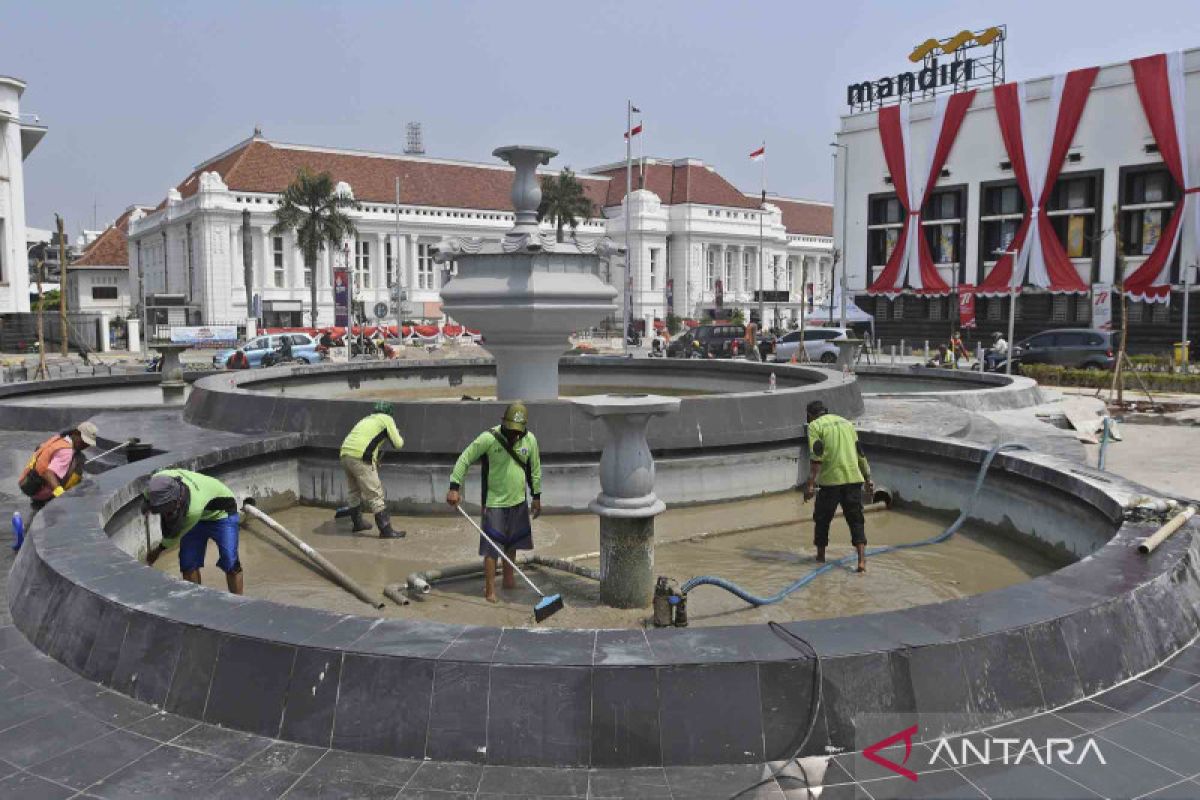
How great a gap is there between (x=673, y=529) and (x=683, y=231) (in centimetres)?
7672

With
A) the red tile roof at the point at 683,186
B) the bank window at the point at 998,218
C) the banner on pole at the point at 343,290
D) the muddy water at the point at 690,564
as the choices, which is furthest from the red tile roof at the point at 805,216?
the muddy water at the point at 690,564

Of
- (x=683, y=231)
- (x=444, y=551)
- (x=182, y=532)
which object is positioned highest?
(x=683, y=231)

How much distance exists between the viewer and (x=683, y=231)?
83688 millimetres

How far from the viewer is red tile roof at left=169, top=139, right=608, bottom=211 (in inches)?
2785

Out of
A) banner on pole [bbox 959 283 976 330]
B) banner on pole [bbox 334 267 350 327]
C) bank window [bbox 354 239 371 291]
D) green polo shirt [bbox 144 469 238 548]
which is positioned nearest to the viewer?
green polo shirt [bbox 144 469 238 548]

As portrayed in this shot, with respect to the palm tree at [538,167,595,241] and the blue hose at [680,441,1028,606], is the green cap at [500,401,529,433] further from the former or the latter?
the palm tree at [538,167,595,241]

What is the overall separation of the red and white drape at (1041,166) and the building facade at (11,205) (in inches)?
2096

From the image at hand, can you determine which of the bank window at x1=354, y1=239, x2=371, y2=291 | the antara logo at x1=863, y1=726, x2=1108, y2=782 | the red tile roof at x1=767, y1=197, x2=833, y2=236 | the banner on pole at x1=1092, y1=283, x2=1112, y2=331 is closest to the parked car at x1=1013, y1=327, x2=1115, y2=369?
the banner on pole at x1=1092, y1=283, x2=1112, y2=331

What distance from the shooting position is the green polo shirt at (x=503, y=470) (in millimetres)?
6723

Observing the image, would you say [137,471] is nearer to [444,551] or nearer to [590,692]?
[444,551]

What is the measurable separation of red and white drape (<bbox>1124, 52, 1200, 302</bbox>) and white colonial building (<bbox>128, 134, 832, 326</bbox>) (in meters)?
32.6

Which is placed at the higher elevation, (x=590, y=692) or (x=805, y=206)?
(x=805, y=206)

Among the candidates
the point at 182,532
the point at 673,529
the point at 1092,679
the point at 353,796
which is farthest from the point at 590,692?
the point at 673,529

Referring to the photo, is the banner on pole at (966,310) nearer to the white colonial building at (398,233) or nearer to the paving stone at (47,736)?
the white colonial building at (398,233)
